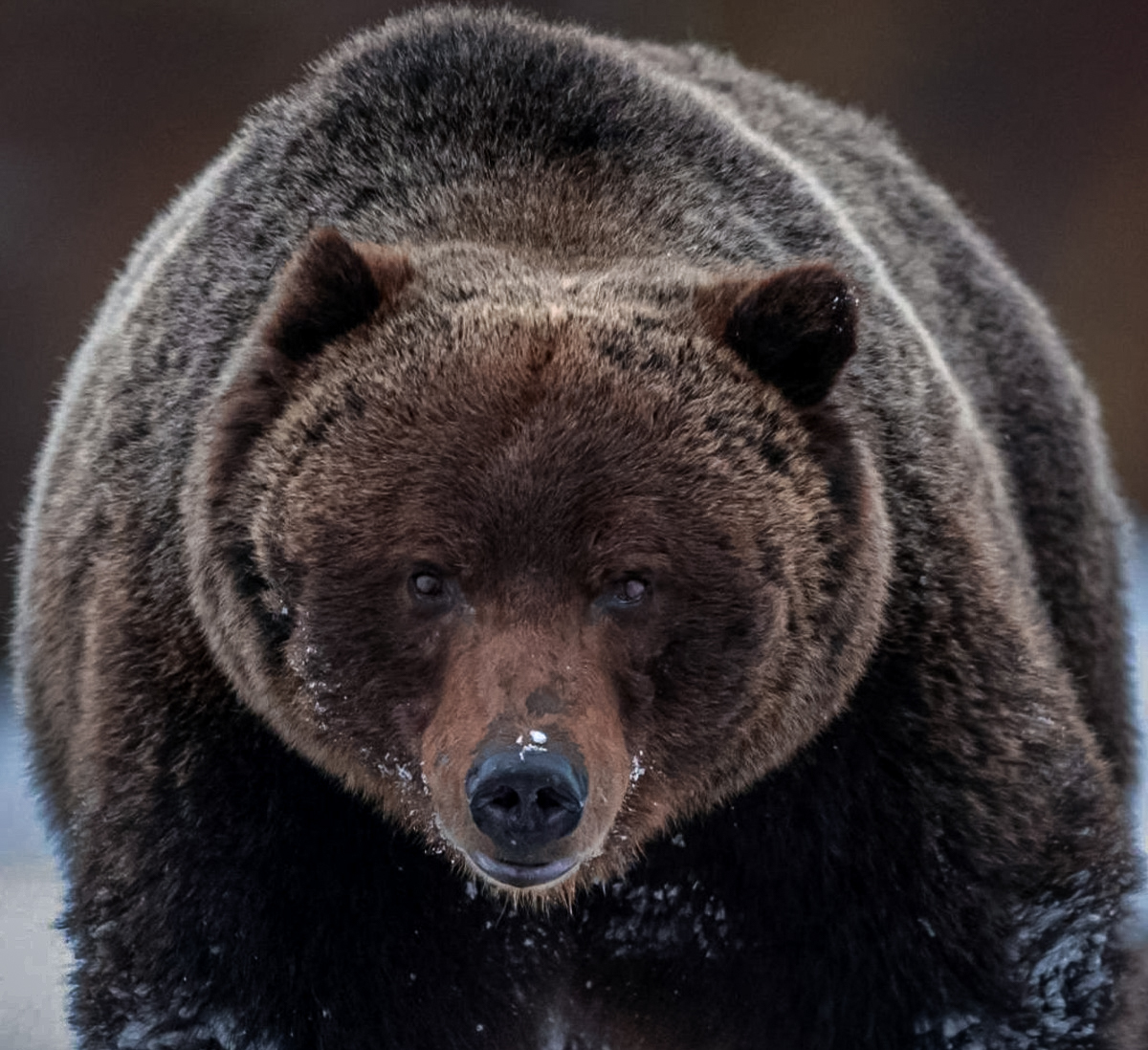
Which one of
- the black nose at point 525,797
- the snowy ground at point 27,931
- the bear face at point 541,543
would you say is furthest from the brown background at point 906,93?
the black nose at point 525,797

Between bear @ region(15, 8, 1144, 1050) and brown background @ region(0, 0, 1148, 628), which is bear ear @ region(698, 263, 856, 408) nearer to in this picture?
bear @ region(15, 8, 1144, 1050)

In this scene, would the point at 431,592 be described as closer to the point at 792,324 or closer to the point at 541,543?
the point at 541,543

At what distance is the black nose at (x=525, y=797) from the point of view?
11.9ft

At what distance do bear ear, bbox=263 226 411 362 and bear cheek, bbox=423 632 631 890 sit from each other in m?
0.83

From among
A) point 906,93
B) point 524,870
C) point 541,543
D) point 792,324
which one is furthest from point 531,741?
point 906,93

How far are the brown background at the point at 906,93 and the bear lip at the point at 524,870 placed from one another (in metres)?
9.40

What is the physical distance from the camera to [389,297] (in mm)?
4277

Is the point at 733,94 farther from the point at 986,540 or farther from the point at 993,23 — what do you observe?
the point at 993,23

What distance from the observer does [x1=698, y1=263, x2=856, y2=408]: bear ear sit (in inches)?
161

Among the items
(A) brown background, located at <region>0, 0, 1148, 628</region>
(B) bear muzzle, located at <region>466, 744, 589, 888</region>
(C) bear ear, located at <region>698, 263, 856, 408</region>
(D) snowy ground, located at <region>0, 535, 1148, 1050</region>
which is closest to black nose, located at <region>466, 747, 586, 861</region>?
(B) bear muzzle, located at <region>466, 744, 589, 888</region>

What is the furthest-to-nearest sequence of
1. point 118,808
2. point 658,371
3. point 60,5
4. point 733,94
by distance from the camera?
point 60,5 < point 733,94 < point 118,808 < point 658,371

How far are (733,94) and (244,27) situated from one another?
719cm

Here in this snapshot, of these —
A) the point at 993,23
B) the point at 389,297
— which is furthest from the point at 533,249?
the point at 993,23

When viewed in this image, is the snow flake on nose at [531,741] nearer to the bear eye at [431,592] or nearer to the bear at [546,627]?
the bear at [546,627]
